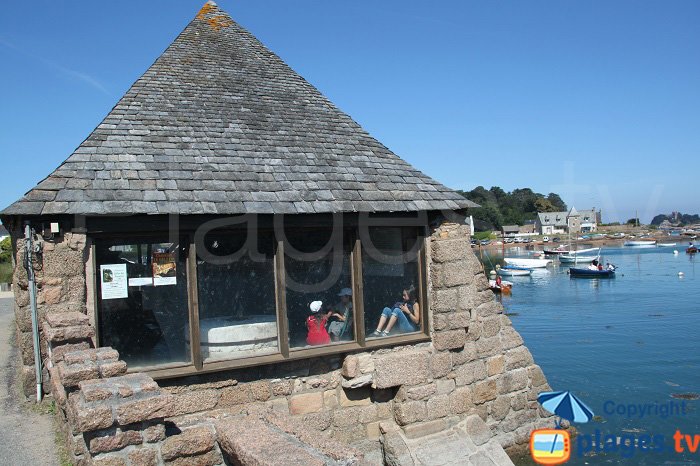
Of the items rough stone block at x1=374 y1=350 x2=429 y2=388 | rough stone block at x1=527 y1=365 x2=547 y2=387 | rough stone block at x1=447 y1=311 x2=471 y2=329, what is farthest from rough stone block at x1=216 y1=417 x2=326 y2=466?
rough stone block at x1=527 y1=365 x2=547 y2=387

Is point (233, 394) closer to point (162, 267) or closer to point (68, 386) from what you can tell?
point (162, 267)

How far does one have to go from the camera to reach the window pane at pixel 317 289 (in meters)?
7.36

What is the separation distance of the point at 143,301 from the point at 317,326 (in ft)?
6.94

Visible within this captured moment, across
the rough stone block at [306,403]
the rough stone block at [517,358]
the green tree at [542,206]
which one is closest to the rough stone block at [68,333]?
the rough stone block at [306,403]

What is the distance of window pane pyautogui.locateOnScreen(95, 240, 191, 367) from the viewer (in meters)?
6.51

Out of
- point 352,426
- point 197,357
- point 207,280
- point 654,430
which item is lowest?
point 654,430

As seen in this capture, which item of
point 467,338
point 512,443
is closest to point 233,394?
point 467,338

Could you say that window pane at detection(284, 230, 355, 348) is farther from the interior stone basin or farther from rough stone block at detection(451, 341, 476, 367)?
rough stone block at detection(451, 341, 476, 367)

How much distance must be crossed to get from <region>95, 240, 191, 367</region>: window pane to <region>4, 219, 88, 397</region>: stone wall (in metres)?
0.23

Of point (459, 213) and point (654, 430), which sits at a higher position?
point (459, 213)

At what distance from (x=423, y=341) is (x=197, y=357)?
2985 mm

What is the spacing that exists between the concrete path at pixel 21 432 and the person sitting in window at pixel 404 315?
400cm

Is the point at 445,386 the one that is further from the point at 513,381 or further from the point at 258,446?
the point at 258,446

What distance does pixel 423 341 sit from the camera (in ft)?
26.2
